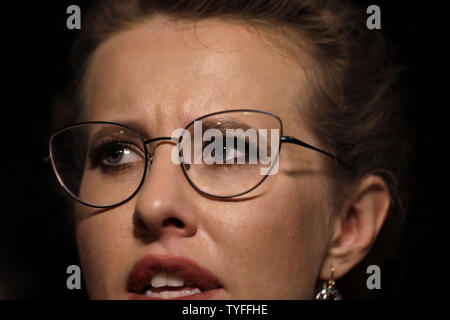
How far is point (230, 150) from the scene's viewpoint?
111cm

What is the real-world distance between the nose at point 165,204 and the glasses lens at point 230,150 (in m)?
0.04

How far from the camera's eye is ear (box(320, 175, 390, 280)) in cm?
129

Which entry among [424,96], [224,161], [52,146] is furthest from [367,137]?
[52,146]

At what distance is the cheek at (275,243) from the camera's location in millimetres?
1042

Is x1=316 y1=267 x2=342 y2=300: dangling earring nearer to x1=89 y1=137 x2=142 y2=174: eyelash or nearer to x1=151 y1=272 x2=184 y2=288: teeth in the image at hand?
x1=151 y1=272 x2=184 y2=288: teeth

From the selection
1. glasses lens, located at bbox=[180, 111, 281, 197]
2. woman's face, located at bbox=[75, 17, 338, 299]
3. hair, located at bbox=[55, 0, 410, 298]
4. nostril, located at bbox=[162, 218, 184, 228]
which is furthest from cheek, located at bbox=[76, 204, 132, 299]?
hair, located at bbox=[55, 0, 410, 298]

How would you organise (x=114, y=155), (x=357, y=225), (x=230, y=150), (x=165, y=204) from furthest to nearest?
(x=357, y=225) → (x=114, y=155) → (x=230, y=150) → (x=165, y=204)

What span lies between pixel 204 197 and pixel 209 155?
0.37 ft

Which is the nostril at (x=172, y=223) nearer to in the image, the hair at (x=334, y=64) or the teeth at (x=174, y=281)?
the teeth at (x=174, y=281)

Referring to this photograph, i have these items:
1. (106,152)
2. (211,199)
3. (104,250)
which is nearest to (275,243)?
(211,199)

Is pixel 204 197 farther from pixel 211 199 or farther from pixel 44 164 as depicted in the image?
pixel 44 164

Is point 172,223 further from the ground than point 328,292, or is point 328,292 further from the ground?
point 172,223

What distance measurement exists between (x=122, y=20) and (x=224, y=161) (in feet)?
1.99

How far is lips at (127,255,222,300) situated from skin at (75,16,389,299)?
0.7 inches
